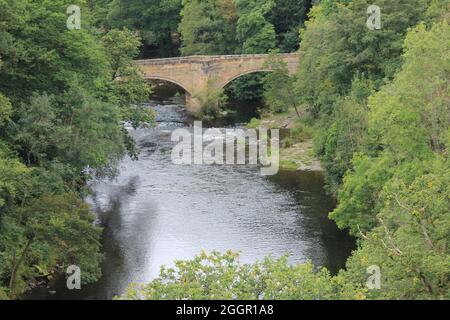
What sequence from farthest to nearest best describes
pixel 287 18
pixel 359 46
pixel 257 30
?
pixel 287 18 → pixel 257 30 → pixel 359 46

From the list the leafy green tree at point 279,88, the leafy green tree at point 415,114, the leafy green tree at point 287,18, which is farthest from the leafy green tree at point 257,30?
the leafy green tree at point 415,114

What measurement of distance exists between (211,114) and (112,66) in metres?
19.5

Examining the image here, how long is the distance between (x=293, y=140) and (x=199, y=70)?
13.6 meters

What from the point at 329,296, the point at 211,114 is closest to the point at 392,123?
the point at 329,296

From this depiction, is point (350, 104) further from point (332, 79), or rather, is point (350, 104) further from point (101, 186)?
point (101, 186)

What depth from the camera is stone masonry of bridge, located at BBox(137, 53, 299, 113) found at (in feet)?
237

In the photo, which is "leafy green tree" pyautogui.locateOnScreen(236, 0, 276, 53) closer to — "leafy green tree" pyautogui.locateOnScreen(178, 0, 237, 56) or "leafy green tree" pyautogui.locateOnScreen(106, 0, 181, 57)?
"leafy green tree" pyautogui.locateOnScreen(178, 0, 237, 56)

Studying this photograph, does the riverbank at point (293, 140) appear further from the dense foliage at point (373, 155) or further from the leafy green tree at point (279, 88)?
the dense foliage at point (373, 155)

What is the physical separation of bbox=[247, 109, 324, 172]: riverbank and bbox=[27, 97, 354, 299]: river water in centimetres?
164

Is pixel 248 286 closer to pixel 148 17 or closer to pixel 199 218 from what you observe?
pixel 199 218

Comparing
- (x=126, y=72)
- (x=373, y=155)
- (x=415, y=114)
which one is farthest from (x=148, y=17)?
(x=415, y=114)

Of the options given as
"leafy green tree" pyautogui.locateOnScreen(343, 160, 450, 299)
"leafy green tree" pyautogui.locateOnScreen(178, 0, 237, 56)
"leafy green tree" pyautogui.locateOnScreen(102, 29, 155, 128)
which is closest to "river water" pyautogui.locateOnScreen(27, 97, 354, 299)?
"leafy green tree" pyautogui.locateOnScreen(102, 29, 155, 128)

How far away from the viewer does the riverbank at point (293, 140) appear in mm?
57000

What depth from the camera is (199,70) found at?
72562mm
